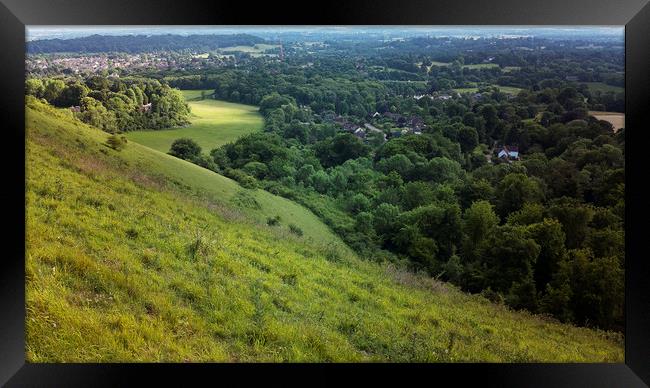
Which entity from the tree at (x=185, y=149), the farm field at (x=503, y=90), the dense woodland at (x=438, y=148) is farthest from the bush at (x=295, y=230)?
the farm field at (x=503, y=90)

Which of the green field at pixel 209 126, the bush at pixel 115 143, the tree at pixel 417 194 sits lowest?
the tree at pixel 417 194

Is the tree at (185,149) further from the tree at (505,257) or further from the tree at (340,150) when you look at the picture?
the tree at (505,257)

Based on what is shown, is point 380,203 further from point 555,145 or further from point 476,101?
point 555,145

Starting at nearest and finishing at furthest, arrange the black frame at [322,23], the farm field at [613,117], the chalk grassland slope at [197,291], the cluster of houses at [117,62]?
the black frame at [322,23], the chalk grassland slope at [197,291], the farm field at [613,117], the cluster of houses at [117,62]

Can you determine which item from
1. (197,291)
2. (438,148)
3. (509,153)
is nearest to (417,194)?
(438,148)

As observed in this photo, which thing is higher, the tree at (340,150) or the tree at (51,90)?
the tree at (51,90)

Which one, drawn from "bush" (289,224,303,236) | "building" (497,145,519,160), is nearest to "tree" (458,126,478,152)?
"building" (497,145,519,160)
